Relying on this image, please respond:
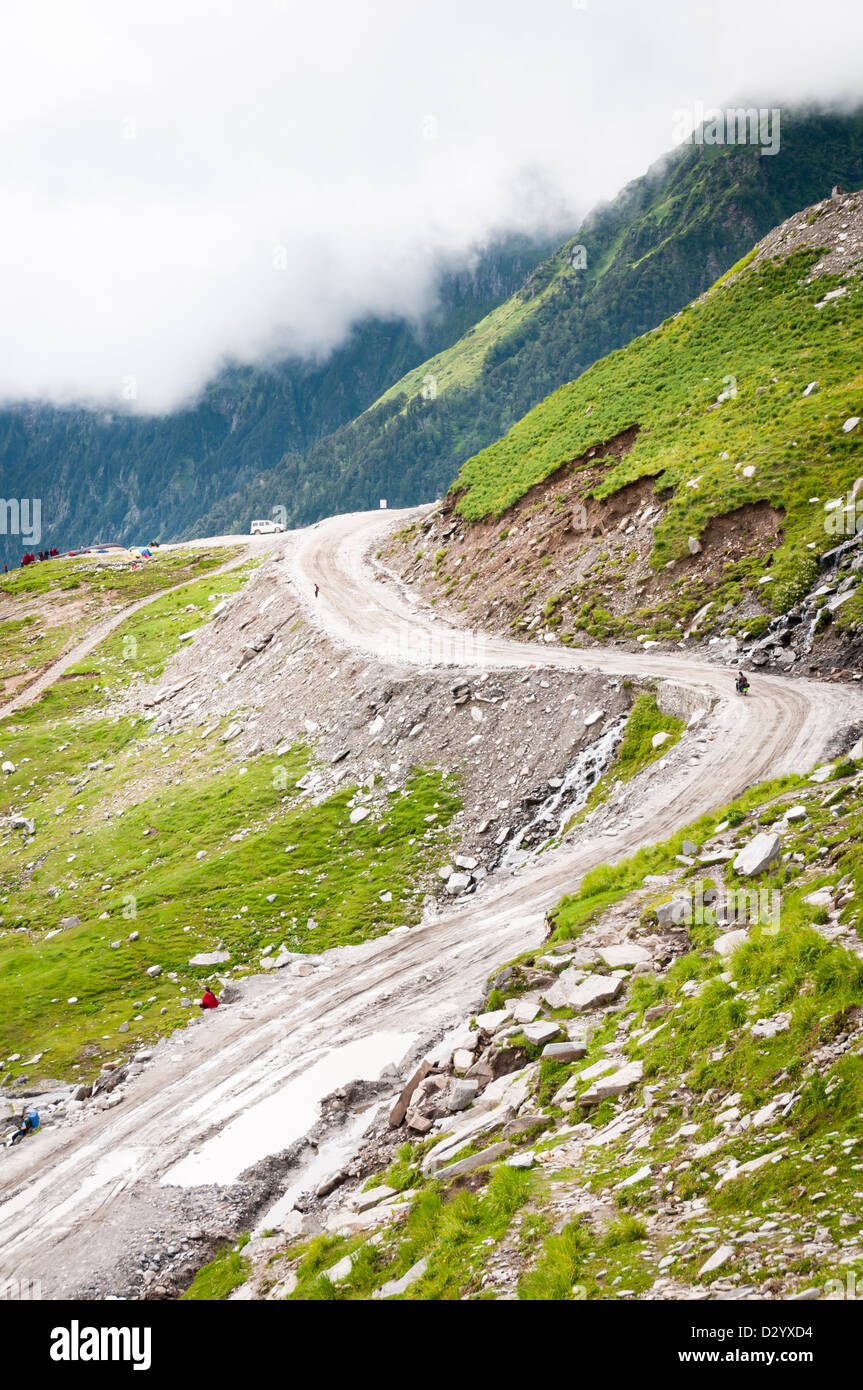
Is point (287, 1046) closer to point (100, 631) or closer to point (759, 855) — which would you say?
point (759, 855)

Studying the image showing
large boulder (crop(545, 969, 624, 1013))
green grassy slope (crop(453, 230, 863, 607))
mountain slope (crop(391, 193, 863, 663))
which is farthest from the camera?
green grassy slope (crop(453, 230, 863, 607))

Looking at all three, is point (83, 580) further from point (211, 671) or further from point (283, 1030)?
point (283, 1030)

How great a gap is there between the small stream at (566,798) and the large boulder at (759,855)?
15.3m

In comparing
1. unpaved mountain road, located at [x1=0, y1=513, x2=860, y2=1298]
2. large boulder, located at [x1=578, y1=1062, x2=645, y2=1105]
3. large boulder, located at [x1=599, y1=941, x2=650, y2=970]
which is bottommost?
unpaved mountain road, located at [x1=0, y1=513, x2=860, y2=1298]

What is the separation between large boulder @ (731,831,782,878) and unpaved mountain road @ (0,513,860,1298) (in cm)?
895

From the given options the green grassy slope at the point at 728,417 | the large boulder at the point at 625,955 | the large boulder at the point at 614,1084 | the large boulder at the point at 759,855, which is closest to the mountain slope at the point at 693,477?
the green grassy slope at the point at 728,417

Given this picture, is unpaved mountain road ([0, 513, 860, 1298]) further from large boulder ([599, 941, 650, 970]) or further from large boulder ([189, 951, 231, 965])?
large boulder ([599, 941, 650, 970])

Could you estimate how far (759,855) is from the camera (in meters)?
18.7

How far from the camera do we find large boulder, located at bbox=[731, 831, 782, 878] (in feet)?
60.3

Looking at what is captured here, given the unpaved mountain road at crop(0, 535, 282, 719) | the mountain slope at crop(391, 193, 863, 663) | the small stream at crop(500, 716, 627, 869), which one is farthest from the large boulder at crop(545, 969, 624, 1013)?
the unpaved mountain road at crop(0, 535, 282, 719)

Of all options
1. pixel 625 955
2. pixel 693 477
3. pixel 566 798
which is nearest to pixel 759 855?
pixel 625 955

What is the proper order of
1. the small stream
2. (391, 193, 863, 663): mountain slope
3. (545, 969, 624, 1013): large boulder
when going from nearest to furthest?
1. (545, 969, 624, 1013): large boulder
2. the small stream
3. (391, 193, 863, 663): mountain slope

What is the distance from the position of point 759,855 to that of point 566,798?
56.9ft

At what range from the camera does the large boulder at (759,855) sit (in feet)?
60.3
